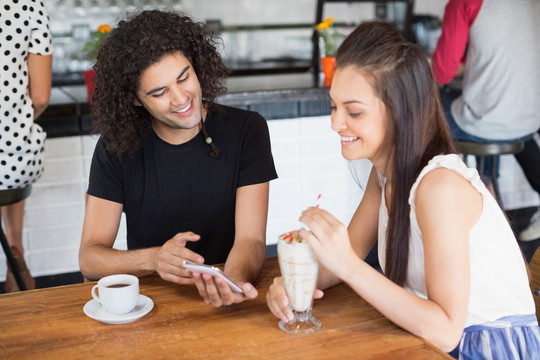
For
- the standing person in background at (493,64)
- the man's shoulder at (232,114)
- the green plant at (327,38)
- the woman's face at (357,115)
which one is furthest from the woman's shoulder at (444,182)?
the green plant at (327,38)

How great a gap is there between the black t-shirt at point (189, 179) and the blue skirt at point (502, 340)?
0.82 meters

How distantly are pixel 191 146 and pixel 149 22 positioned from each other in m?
0.39

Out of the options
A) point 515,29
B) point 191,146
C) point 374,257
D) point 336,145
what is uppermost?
point 515,29

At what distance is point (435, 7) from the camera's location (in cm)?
624

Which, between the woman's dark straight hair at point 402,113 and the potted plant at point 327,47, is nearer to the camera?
the woman's dark straight hair at point 402,113

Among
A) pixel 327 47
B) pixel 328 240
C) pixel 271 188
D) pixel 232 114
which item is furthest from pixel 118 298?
pixel 327 47

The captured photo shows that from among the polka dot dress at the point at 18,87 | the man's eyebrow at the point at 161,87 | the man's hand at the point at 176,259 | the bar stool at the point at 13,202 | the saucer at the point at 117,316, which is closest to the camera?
the saucer at the point at 117,316

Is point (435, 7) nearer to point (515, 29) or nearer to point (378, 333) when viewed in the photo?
point (515, 29)

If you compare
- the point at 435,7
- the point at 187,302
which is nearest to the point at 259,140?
the point at 187,302

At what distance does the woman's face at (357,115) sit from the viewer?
1359 millimetres

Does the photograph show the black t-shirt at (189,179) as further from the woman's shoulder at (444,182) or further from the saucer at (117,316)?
the woman's shoulder at (444,182)

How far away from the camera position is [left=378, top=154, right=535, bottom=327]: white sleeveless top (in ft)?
4.39

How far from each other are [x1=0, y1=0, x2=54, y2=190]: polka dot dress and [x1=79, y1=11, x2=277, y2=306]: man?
758 millimetres

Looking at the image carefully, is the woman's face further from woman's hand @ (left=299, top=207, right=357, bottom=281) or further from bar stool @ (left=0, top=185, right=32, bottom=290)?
bar stool @ (left=0, top=185, right=32, bottom=290)
